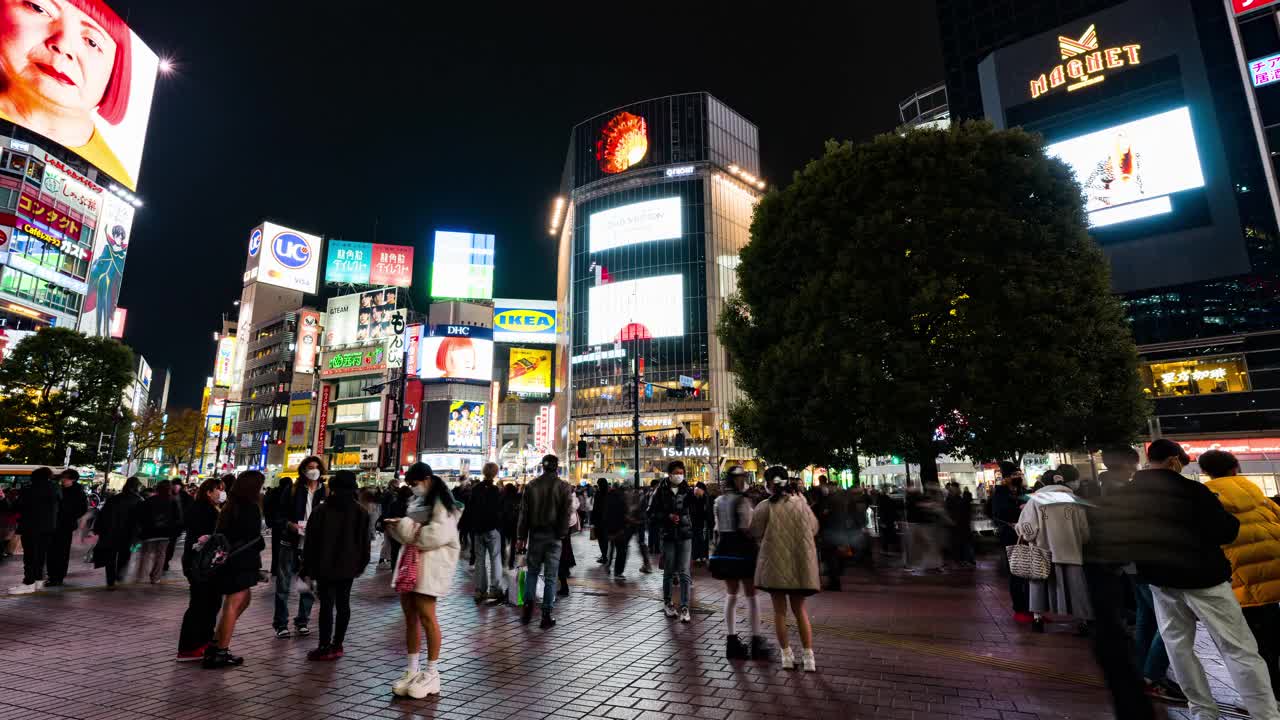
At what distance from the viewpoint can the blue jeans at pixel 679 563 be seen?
310 inches

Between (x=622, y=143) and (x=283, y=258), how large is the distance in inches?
1795

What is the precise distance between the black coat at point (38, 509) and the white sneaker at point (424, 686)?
8767 mm

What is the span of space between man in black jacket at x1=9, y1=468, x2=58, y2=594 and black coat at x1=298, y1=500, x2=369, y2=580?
6750mm

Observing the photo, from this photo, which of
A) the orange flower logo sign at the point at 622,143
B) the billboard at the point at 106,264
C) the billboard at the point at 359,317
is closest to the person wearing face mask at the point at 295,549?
the billboard at the point at 106,264

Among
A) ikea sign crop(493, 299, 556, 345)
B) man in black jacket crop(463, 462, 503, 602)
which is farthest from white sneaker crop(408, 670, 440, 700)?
ikea sign crop(493, 299, 556, 345)

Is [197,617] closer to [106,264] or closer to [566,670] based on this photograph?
[566,670]

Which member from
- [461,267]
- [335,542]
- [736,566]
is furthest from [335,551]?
[461,267]

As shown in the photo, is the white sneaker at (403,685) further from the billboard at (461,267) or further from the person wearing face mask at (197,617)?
the billboard at (461,267)

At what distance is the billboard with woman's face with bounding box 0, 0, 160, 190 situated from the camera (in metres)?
44.0

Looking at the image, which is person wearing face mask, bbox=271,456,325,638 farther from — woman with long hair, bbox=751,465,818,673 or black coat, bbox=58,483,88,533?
black coat, bbox=58,483,88,533

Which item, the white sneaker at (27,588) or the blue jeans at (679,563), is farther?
the white sneaker at (27,588)

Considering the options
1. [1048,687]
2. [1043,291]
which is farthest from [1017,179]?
[1048,687]

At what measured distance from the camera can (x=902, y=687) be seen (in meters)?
5.01

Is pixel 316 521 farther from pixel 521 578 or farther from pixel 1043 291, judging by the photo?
pixel 1043 291
